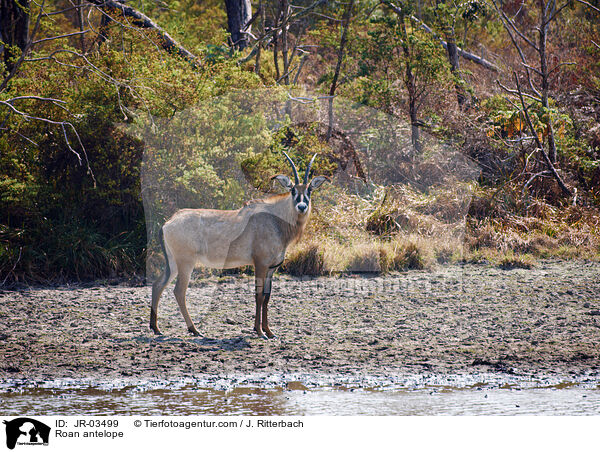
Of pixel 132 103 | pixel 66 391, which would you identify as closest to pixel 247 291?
pixel 132 103

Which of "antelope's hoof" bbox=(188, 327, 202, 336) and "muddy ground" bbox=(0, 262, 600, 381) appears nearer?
"muddy ground" bbox=(0, 262, 600, 381)

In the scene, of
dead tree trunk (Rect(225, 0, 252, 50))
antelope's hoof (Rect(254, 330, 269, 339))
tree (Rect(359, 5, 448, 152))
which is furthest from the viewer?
dead tree trunk (Rect(225, 0, 252, 50))

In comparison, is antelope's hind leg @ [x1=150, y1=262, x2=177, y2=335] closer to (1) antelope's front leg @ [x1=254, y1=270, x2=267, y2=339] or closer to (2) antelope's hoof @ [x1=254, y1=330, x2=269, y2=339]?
(1) antelope's front leg @ [x1=254, y1=270, x2=267, y2=339]

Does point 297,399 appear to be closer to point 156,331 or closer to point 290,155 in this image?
point 156,331

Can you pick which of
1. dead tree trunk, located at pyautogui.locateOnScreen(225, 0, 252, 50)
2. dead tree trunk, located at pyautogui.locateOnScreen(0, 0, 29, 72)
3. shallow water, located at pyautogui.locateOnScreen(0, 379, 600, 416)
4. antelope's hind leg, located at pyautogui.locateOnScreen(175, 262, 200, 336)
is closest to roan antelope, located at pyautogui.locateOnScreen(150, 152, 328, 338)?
antelope's hind leg, located at pyautogui.locateOnScreen(175, 262, 200, 336)

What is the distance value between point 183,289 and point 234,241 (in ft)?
2.72

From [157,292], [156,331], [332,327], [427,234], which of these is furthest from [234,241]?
[427,234]

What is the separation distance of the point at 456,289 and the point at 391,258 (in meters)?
1.56

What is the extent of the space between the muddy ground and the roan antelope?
0.54 metres

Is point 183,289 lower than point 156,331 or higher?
higher

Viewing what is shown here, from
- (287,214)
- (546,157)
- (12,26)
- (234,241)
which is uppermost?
(12,26)

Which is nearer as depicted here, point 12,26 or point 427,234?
point 12,26

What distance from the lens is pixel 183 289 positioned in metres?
8.88

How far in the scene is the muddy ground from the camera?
7.82 metres
